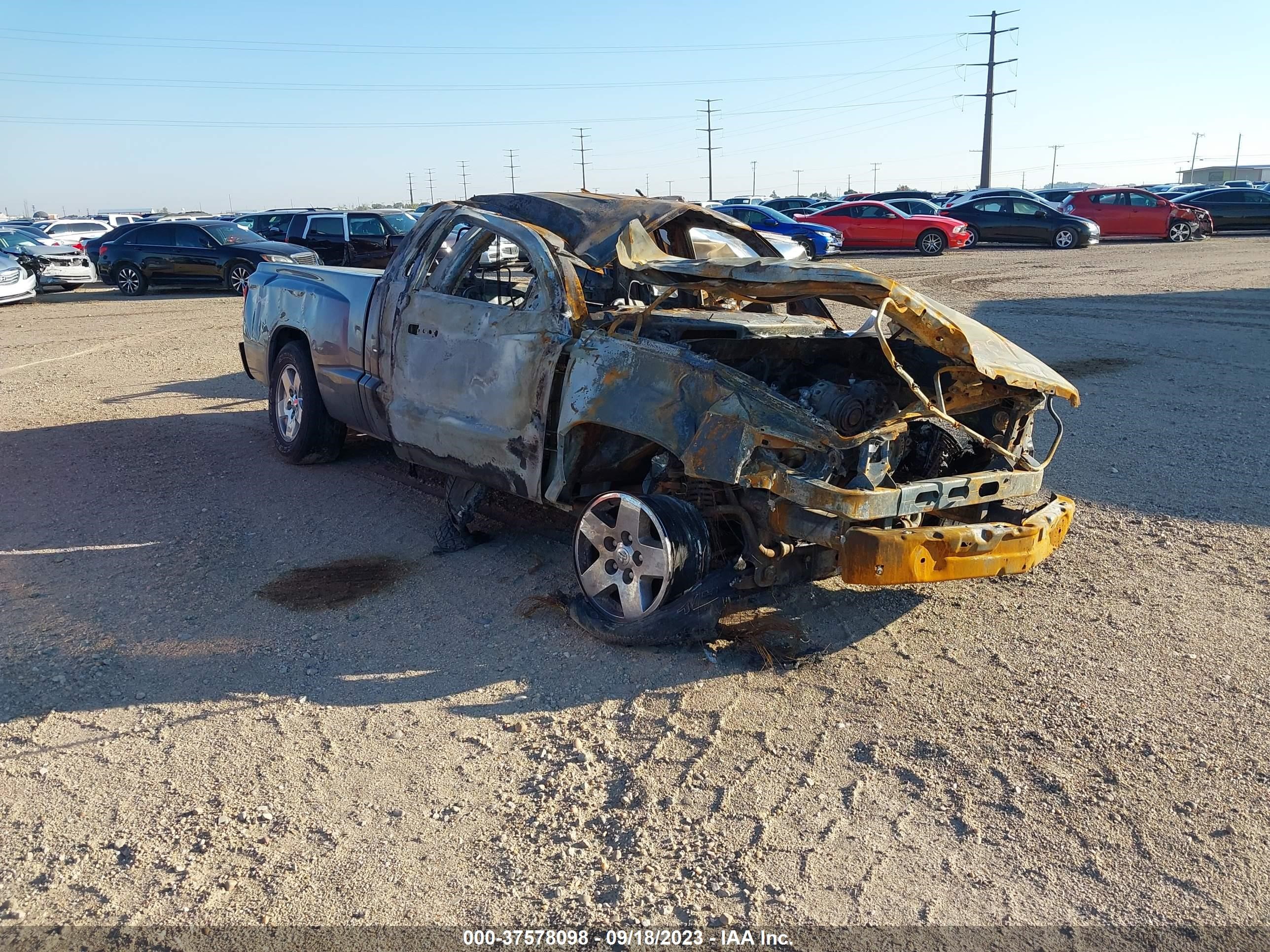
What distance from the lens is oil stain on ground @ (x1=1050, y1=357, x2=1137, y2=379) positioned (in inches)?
424

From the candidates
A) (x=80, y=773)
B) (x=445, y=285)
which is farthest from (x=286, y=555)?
(x=80, y=773)

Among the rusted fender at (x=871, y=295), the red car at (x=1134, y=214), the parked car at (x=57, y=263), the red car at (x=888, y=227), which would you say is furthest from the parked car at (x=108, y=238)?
the red car at (x=1134, y=214)

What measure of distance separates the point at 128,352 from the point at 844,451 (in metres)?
11.7

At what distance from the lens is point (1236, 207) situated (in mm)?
31188

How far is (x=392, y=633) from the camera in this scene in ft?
16.0

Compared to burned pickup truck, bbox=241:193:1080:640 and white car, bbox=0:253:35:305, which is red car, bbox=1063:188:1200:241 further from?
burned pickup truck, bbox=241:193:1080:640

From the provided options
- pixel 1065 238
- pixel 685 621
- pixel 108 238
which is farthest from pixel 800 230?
pixel 685 621

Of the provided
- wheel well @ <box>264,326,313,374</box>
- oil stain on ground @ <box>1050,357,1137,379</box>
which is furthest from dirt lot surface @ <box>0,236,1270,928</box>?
oil stain on ground @ <box>1050,357,1137,379</box>

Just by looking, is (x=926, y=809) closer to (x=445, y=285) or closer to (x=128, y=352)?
(x=445, y=285)

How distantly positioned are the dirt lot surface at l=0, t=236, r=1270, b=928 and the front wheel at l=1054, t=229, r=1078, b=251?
2245 cm

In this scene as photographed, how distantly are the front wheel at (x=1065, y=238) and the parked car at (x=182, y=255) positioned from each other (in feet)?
63.3

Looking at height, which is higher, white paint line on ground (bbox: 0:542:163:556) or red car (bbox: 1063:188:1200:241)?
red car (bbox: 1063:188:1200:241)

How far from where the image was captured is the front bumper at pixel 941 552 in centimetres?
430

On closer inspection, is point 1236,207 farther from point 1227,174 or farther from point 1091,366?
point 1227,174
